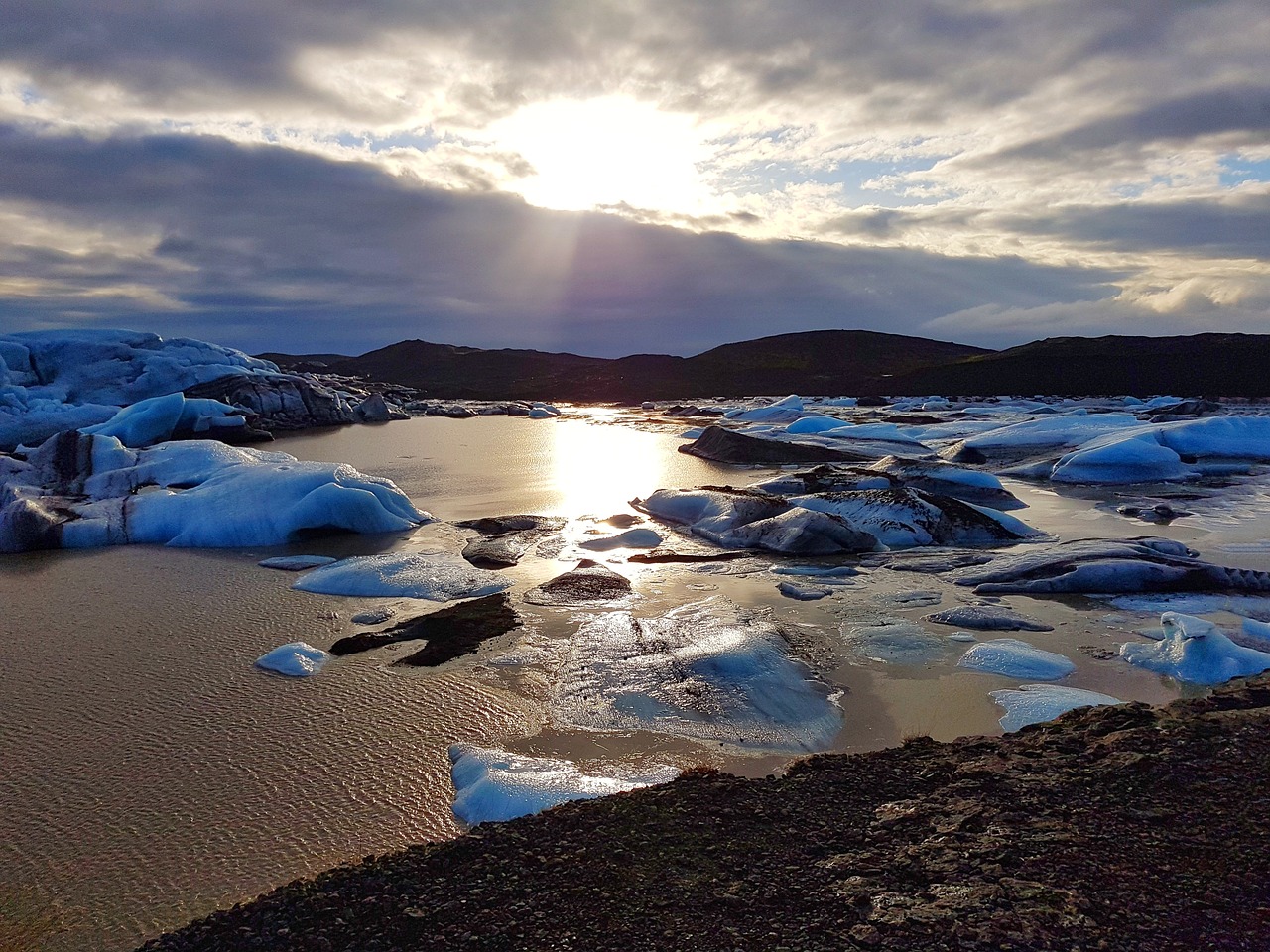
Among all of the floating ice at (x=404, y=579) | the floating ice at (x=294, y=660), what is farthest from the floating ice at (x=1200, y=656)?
the floating ice at (x=294, y=660)

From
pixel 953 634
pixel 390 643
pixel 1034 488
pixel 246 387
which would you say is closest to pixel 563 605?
pixel 390 643

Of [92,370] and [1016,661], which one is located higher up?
[92,370]

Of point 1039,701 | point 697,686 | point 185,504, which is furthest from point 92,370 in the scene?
point 1039,701

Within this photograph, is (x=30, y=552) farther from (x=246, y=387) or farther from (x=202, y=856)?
(x=246, y=387)


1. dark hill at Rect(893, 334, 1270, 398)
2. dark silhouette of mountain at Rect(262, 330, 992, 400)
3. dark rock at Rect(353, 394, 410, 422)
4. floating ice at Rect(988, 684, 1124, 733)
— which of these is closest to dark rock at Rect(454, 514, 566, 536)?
floating ice at Rect(988, 684, 1124, 733)

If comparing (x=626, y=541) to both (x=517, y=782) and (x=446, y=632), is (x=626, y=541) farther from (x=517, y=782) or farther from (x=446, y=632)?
(x=517, y=782)

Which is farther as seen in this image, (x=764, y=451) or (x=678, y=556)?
(x=764, y=451)

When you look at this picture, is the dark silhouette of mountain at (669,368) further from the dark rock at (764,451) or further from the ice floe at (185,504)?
the ice floe at (185,504)
